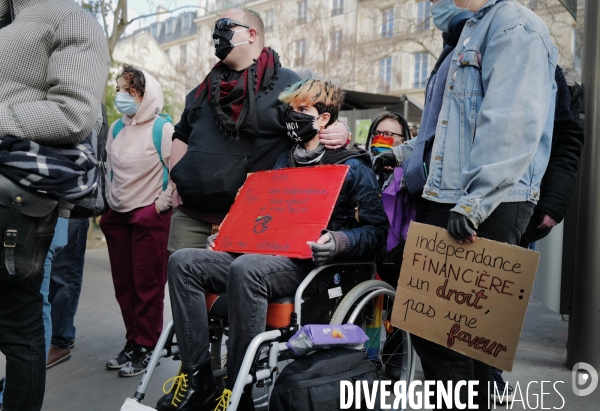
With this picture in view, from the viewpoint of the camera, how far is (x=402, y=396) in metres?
2.72

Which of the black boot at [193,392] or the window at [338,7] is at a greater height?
the window at [338,7]

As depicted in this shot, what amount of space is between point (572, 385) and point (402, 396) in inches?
57.2

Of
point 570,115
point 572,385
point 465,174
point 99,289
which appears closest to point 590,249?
point 572,385

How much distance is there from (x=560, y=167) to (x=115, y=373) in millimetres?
2985

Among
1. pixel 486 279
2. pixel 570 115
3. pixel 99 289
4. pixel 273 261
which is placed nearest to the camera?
pixel 486 279

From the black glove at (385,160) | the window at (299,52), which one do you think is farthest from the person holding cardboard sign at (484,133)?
the window at (299,52)

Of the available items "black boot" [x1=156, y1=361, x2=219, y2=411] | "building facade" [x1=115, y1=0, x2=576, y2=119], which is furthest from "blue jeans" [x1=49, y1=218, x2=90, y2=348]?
"building facade" [x1=115, y1=0, x2=576, y2=119]

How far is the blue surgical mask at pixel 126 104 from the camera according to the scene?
4020mm

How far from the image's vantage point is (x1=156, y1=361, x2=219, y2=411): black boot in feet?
8.53

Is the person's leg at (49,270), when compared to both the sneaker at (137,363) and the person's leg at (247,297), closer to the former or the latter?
the sneaker at (137,363)

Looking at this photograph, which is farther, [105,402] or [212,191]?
[105,402]

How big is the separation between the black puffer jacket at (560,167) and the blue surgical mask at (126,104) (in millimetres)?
2667

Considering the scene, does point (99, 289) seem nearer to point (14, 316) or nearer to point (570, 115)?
point (14, 316)

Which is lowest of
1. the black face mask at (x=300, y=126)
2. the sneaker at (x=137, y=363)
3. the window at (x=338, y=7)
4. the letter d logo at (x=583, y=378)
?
the sneaker at (x=137, y=363)
